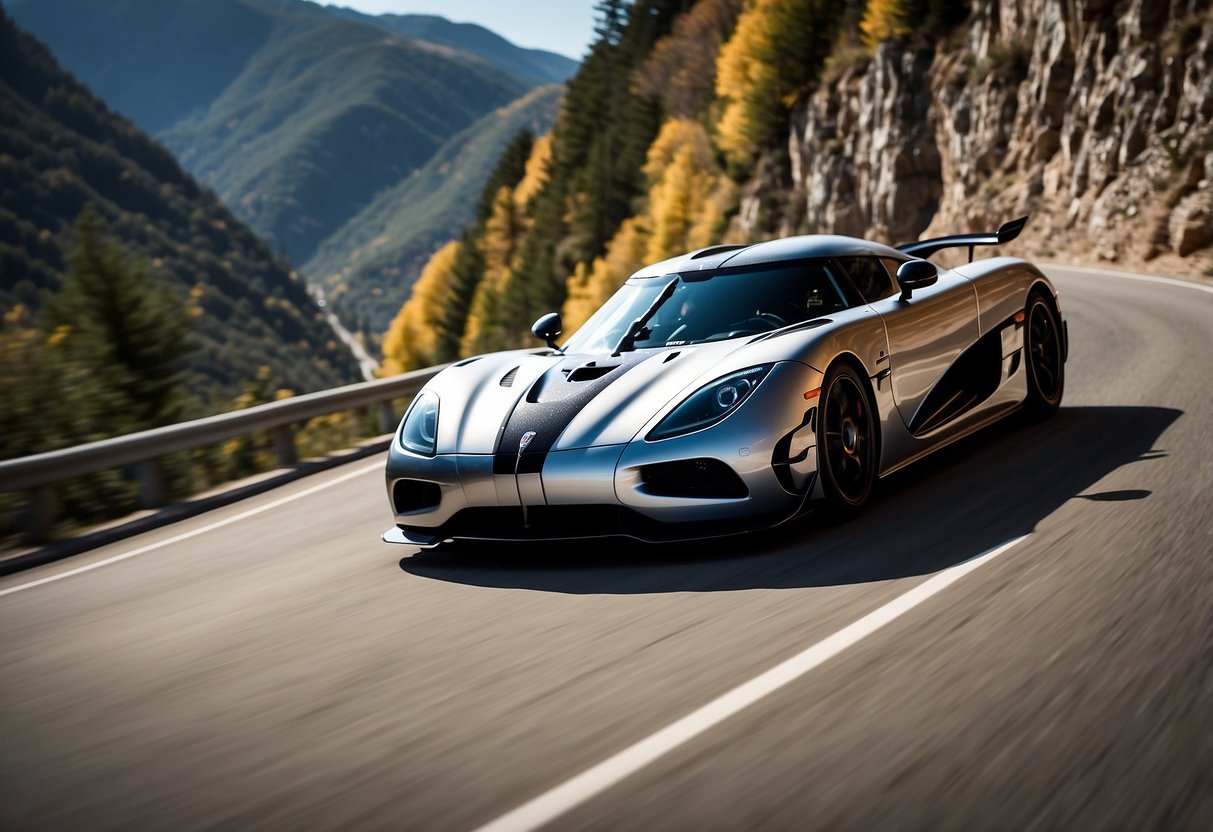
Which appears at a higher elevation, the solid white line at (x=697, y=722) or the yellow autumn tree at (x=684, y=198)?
the solid white line at (x=697, y=722)

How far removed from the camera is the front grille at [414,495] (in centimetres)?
520

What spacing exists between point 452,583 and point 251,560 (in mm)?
1667

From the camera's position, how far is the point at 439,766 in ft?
9.51

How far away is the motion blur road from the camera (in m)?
2.62

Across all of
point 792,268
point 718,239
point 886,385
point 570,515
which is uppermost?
point 792,268

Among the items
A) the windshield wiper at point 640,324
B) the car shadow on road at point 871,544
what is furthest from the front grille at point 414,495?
the windshield wiper at point 640,324

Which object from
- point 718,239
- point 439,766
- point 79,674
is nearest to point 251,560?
point 79,674

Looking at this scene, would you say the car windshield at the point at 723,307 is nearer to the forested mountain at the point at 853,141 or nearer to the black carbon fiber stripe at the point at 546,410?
the black carbon fiber stripe at the point at 546,410

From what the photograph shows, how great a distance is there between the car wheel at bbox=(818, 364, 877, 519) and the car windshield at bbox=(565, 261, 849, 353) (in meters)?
0.50

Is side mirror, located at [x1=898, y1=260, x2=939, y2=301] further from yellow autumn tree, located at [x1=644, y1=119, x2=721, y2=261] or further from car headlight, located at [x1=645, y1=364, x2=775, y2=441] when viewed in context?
yellow autumn tree, located at [x1=644, y1=119, x2=721, y2=261]

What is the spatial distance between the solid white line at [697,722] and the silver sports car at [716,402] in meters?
0.96

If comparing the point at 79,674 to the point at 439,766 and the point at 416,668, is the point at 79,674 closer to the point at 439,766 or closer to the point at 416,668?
the point at 416,668

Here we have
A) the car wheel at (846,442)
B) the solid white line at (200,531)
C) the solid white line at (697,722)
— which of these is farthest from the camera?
the solid white line at (200,531)

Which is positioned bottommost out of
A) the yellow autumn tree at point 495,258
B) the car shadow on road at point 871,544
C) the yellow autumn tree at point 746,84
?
the yellow autumn tree at point 495,258
